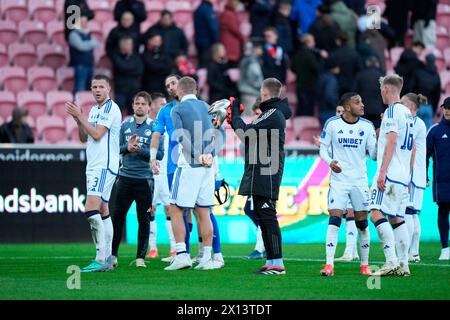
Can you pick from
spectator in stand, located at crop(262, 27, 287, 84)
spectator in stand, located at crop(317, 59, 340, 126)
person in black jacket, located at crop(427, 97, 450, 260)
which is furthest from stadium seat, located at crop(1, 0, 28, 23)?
person in black jacket, located at crop(427, 97, 450, 260)

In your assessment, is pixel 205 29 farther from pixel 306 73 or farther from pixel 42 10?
pixel 42 10

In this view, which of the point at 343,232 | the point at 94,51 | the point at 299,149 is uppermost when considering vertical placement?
the point at 94,51

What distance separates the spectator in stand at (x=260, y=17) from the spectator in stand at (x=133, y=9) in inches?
107

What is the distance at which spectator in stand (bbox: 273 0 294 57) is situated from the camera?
25.0 m

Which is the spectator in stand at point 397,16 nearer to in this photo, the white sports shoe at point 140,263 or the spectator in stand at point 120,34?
the spectator in stand at point 120,34

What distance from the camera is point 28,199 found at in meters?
19.5

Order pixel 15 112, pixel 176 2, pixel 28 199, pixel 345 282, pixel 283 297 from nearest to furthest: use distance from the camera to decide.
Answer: pixel 283 297
pixel 345 282
pixel 28 199
pixel 15 112
pixel 176 2

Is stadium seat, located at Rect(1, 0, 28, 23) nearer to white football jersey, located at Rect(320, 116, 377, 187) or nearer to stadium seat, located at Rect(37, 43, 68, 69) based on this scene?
stadium seat, located at Rect(37, 43, 68, 69)

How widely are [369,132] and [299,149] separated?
24.6 ft

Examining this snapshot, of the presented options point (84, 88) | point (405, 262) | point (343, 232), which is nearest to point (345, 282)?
point (405, 262)

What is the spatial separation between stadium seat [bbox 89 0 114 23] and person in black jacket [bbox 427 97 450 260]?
11.2 meters

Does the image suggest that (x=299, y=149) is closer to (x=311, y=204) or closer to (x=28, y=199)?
(x=311, y=204)

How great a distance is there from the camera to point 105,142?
44.7 ft

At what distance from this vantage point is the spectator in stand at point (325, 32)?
25.0m
